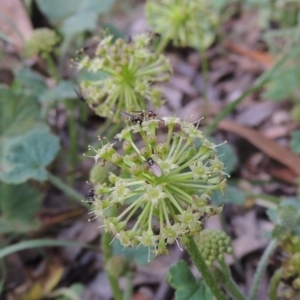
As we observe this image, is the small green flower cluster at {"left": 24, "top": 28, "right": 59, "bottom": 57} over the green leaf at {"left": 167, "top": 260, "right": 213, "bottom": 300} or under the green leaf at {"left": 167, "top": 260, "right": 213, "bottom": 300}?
→ over

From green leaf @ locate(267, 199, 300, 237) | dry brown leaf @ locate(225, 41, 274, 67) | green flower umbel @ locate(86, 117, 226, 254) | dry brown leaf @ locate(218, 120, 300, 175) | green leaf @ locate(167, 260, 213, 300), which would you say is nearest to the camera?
green flower umbel @ locate(86, 117, 226, 254)

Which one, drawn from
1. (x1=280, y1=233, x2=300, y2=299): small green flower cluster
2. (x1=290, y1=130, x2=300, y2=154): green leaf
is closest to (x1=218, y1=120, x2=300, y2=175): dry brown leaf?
(x1=290, y1=130, x2=300, y2=154): green leaf

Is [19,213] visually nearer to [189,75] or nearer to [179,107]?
[179,107]

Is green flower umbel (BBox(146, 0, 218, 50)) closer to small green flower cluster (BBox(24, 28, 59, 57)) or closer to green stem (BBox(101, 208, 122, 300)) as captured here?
small green flower cluster (BBox(24, 28, 59, 57))

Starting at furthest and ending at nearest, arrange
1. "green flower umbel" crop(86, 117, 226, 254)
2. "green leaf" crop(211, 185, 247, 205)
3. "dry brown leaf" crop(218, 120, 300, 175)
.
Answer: "dry brown leaf" crop(218, 120, 300, 175) → "green leaf" crop(211, 185, 247, 205) → "green flower umbel" crop(86, 117, 226, 254)

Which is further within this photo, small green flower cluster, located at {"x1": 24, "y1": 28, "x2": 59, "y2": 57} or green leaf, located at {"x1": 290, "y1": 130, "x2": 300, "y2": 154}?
small green flower cluster, located at {"x1": 24, "y1": 28, "x2": 59, "y2": 57}

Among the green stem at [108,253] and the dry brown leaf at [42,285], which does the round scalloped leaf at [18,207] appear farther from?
the green stem at [108,253]

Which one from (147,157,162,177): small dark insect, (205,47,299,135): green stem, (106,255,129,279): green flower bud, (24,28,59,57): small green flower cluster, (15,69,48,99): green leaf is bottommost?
(106,255,129,279): green flower bud

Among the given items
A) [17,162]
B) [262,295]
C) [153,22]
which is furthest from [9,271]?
[153,22]
